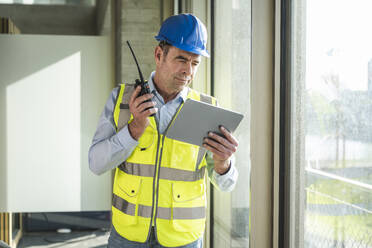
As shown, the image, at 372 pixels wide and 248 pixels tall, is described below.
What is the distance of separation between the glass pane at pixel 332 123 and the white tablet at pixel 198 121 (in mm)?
324

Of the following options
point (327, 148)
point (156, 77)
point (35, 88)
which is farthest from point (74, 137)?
point (327, 148)

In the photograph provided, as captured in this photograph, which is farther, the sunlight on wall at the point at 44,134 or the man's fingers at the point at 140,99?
the sunlight on wall at the point at 44,134

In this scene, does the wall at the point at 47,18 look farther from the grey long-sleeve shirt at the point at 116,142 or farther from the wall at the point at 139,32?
the grey long-sleeve shirt at the point at 116,142

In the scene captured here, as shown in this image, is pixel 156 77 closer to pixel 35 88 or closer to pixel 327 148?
pixel 327 148

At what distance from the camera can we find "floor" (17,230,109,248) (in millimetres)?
3730

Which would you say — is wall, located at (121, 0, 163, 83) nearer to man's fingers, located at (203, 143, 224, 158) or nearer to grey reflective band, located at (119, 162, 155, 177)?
grey reflective band, located at (119, 162, 155, 177)

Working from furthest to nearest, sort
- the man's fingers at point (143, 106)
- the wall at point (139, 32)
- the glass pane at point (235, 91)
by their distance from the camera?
the wall at point (139, 32) → the glass pane at point (235, 91) → the man's fingers at point (143, 106)

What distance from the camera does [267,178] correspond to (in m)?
1.69

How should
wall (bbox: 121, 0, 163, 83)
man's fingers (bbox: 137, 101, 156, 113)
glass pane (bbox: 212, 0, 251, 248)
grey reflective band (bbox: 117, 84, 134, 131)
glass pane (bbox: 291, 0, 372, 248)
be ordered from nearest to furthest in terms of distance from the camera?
glass pane (bbox: 291, 0, 372, 248) → man's fingers (bbox: 137, 101, 156, 113) → grey reflective band (bbox: 117, 84, 134, 131) → glass pane (bbox: 212, 0, 251, 248) → wall (bbox: 121, 0, 163, 83)

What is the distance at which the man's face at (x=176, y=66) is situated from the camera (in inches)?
55.6

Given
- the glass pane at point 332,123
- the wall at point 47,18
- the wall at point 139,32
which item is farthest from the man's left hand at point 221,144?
the wall at point 47,18

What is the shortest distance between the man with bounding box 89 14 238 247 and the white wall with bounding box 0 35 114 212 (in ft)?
8.15

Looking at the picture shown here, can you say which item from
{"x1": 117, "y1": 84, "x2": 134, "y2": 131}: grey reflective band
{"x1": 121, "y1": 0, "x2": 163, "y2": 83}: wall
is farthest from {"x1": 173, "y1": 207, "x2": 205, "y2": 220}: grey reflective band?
{"x1": 121, "y1": 0, "x2": 163, "y2": 83}: wall

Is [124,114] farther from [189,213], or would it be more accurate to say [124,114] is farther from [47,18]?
[47,18]
